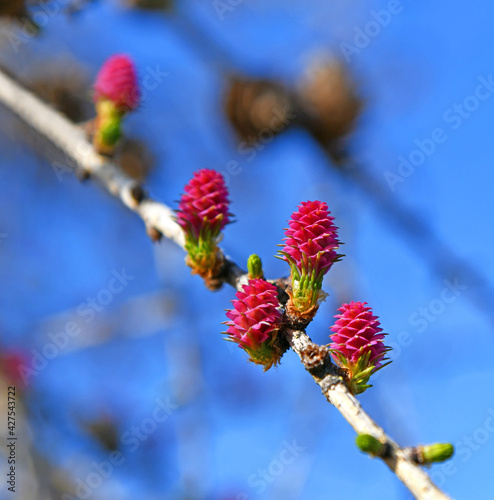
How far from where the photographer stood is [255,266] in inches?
65.1

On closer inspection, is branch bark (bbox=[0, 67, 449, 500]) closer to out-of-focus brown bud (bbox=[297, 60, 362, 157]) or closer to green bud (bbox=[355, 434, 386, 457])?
green bud (bbox=[355, 434, 386, 457])

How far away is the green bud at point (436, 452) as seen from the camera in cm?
114

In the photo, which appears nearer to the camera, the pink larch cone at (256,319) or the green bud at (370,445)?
the green bud at (370,445)

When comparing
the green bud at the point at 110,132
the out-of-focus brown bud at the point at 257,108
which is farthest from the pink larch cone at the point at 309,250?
the out-of-focus brown bud at the point at 257,108

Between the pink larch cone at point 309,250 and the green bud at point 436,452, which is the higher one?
the pink larch cone at point 309,250

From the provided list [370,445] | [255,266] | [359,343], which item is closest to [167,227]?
[255,266]

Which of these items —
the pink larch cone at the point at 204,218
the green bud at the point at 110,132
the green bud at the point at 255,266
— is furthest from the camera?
the green bud at the point at 110,132

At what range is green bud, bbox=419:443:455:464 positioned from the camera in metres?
1.14

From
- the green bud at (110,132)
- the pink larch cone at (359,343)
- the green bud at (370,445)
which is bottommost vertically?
the green bud at (370,445)

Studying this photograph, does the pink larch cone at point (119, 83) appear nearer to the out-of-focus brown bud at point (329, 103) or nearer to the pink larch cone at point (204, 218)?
the pink larch cone at point (204, 218)

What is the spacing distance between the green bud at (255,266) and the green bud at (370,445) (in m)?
0.66

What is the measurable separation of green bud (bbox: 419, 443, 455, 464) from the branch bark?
0.16 ft

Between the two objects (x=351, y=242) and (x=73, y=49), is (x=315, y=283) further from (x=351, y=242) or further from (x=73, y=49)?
(x=73, y=49)

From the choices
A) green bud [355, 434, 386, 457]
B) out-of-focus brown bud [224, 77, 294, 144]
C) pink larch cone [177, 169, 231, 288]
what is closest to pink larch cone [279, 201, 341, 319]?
pink larch cone [177, 169, 231, 288]
